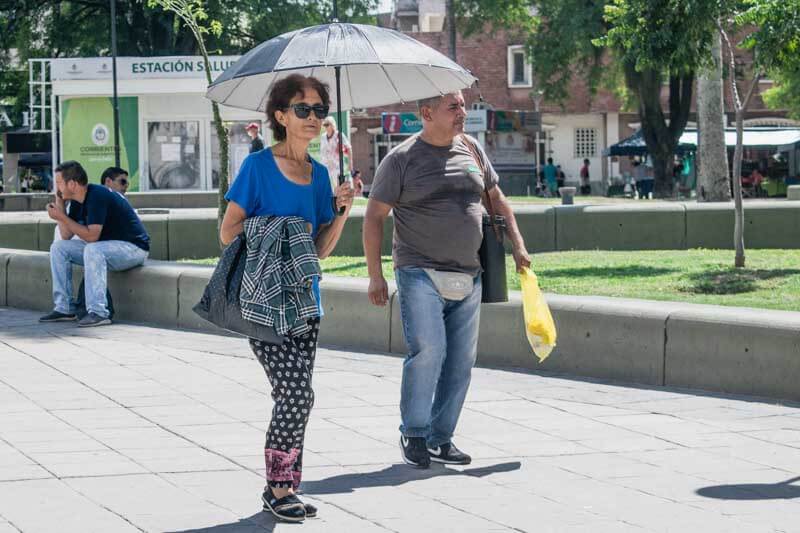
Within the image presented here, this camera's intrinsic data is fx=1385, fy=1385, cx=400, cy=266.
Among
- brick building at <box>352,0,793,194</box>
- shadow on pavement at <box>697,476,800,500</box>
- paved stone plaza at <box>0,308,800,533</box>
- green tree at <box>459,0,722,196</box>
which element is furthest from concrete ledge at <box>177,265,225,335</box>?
brick building at <box>352,0,793,194</box>

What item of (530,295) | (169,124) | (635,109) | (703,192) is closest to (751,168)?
(635,109)

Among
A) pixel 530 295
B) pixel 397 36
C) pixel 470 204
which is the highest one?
pixel 397 36

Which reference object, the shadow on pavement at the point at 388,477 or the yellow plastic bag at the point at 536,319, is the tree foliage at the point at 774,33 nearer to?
the yellow plastic bag at the point at 536,319

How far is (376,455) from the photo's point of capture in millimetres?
6676

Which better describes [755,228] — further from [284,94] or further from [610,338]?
[284,94]

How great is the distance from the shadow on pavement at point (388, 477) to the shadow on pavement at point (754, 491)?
3.05 ft

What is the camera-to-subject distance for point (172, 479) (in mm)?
6059

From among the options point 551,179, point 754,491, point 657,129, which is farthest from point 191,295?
point 551,179

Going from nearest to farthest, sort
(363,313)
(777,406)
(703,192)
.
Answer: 1. (777,406)
2. (363,313)
3. (703,192)

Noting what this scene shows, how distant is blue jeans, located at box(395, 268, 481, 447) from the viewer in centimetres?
640

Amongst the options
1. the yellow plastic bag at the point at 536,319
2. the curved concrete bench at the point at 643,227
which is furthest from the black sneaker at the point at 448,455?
the curved concrete bench at the point at 643,227

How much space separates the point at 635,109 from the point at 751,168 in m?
9.02

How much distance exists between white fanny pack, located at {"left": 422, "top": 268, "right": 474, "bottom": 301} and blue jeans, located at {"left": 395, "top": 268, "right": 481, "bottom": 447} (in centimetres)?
3

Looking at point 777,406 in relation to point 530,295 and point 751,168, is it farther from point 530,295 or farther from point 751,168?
point 751,168
